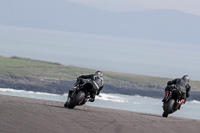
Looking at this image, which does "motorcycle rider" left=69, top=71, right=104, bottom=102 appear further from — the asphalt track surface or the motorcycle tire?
the asphalt track surface

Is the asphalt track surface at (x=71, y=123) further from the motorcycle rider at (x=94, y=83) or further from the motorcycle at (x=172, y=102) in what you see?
the motorcycle at (x=172, y=102)

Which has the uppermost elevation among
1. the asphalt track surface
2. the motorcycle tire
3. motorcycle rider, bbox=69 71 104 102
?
motorcycle rider, bbox=69 71 104 102

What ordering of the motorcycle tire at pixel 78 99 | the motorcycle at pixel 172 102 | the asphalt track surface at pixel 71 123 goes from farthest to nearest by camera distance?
the motorcycle at pixel 172 102 < the motorcycle tire at pixel 78 99 < the asphalt track surface at pixel 71 123

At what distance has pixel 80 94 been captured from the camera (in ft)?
65.1

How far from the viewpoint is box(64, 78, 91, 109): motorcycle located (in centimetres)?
1983

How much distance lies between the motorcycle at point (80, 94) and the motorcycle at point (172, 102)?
11.2 ft

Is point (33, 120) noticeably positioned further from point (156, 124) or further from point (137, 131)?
point (156, 124)

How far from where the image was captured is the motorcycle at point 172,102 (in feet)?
69.8

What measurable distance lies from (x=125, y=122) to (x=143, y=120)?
5.45 feet

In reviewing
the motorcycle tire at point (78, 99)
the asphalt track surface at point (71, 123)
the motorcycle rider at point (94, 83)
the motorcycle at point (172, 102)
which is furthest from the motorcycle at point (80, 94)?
the motorcycle at point (172, 102)

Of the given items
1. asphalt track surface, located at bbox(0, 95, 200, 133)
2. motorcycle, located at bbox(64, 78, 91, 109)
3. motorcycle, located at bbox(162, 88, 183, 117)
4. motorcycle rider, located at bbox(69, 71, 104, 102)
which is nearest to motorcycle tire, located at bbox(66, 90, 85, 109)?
motorcycle, located at bbox(64, 78, 91, 109)

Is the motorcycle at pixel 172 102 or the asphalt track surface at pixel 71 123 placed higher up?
the motorcycle at pixel 172 102

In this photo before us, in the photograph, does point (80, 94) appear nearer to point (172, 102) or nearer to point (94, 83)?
point (94, 83)

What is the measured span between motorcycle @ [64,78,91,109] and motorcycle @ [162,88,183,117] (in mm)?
3399
